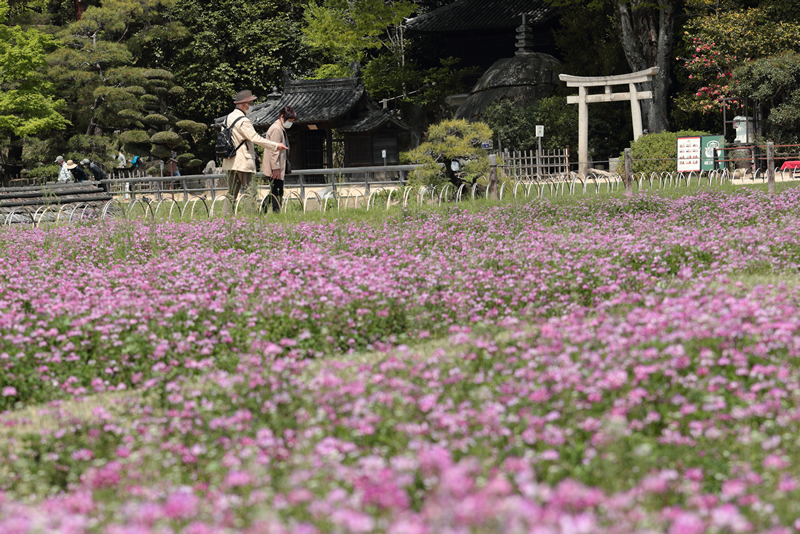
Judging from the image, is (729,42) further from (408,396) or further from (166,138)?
(408,396)

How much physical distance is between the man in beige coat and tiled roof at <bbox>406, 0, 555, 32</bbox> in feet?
81.1

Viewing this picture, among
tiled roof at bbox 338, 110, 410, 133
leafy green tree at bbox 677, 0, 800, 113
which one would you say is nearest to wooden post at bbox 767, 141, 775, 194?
leafy green tree at bbox 677, 0, 800, 113

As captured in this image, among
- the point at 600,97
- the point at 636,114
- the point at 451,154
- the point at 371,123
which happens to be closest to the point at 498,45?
the point at 371,123

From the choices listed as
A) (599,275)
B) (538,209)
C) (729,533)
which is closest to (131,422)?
(729,533)

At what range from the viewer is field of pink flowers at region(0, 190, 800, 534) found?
103 inches

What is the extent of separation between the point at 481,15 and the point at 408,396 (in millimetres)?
34404

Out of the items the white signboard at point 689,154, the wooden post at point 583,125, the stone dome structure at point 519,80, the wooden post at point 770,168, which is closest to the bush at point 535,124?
the stone dome structure at point 519,80

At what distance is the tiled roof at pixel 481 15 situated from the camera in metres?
35.3

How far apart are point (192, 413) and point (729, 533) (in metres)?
2.54

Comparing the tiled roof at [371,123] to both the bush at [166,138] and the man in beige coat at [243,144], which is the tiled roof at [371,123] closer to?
the bush at [166,138]

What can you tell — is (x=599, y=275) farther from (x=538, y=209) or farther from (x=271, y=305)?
(x=538, y=209)

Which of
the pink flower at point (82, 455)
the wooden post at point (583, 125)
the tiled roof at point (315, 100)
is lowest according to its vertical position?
the pink flower at point (82, 455)

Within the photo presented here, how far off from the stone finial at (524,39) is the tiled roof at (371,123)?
5.47 m

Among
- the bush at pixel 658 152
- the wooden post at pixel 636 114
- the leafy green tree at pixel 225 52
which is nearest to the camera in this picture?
the bush at pixel 658 152
